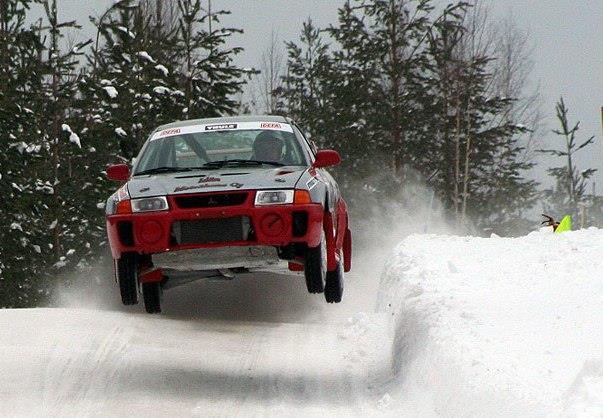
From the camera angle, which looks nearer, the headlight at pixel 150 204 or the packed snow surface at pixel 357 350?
the packed snow surface at pixel 357 350

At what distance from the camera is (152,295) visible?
341 inches

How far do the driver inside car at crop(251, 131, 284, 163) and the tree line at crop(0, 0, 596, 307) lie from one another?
12.5m

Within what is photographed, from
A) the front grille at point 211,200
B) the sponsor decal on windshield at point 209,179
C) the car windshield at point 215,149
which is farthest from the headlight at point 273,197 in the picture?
the car windshield at point 215,149

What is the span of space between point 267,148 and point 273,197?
1.23m

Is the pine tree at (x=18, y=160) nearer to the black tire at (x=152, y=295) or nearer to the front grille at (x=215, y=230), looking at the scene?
the black tire at (x=152, y=295)

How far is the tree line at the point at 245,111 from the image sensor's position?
21.3 metres

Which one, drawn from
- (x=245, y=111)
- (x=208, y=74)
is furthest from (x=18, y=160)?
(x=245, y=111)

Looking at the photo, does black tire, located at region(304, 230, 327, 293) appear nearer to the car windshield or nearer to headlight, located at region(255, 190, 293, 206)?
headlight, located at region(255, 190, 293, 206)

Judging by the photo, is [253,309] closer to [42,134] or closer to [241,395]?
[241,395]

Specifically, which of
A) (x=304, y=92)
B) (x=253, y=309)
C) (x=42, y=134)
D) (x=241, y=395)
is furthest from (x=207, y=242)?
(x=304, y=92)

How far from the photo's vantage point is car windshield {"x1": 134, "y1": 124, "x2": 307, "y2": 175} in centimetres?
830

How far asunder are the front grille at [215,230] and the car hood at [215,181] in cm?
24

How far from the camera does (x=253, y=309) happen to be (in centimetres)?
1071

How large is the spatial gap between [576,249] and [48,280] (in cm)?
1520
